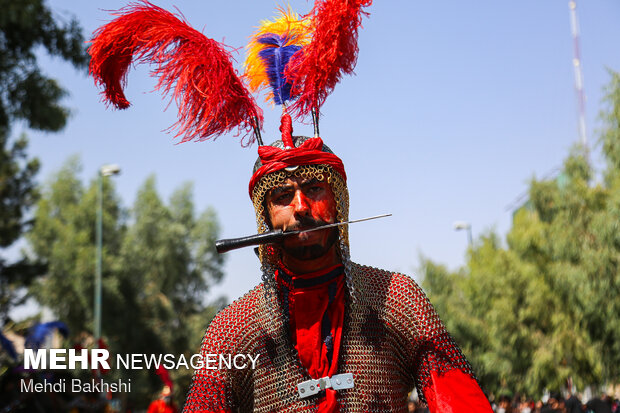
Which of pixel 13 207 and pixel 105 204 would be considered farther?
pixel 105 204

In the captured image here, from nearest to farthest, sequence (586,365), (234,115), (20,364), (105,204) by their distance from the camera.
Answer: (234,115), (20,364), (586,365), (105,204)

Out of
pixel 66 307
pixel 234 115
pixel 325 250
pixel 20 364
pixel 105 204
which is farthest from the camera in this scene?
pixel 105 204

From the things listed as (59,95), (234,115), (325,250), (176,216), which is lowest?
(325,250)

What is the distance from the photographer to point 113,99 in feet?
13.3

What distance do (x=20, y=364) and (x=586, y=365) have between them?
16248mm

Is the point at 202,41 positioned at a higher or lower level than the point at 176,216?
lower

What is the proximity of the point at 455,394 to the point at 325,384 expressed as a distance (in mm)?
572

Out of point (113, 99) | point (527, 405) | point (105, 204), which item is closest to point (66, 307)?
point (105, 204)

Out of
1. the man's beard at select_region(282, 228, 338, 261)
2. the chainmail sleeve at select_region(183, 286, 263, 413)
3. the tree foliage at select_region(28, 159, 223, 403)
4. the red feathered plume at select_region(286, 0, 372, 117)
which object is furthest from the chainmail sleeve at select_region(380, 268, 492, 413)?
the tree foliage at select_region(28, 159, 223, 403)

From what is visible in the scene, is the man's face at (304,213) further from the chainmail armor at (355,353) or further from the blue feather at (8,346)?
the blue feather at (8,346)

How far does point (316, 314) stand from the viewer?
370 centimetres

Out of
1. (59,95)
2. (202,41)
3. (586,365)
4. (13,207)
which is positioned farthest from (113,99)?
(13,207)

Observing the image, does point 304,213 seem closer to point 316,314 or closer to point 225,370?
point 316,314

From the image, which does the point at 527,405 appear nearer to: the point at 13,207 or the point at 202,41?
the point at 13,207
